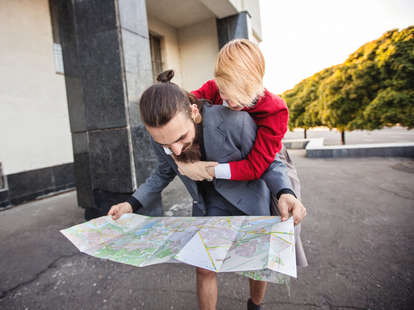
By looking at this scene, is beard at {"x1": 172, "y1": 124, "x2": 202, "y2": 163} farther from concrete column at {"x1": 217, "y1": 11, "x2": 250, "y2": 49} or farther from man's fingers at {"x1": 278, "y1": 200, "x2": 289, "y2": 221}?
concrete column at {"x1": 217, "y1": 11, "x2": 250, "y2": 49}

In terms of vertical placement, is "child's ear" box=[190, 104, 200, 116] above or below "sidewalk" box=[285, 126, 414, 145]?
above

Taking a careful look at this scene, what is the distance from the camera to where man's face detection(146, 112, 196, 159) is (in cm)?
117

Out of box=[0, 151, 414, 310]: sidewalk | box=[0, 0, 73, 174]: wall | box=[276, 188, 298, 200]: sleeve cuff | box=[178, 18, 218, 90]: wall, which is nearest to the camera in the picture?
box=[276, 188, 298, 200]: sleeve cuff

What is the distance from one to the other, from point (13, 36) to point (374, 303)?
7.51 meters

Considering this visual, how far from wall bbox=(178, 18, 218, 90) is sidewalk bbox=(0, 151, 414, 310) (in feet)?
18.4

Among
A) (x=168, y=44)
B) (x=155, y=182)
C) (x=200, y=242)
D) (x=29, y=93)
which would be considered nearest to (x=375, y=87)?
(x=168, y=44)

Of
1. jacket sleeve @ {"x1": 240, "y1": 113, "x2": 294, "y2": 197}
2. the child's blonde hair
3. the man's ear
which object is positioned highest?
the child's blonde hair

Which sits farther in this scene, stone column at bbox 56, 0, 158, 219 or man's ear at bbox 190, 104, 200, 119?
stone column at bbox 56, 0, 158, 219

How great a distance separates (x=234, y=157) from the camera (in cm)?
144

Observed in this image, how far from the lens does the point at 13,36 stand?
16.7ft

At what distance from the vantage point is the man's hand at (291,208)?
109 cm

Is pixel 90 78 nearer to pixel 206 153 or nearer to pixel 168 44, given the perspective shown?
pixel 206 153

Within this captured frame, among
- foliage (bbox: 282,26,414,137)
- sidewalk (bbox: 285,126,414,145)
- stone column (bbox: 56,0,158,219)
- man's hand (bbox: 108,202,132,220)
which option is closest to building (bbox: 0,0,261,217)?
stone column (bbox: 56,0,158,219)

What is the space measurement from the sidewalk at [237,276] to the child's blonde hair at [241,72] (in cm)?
169
